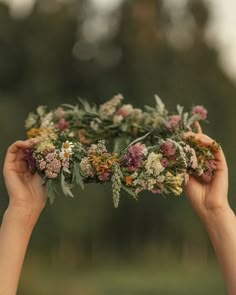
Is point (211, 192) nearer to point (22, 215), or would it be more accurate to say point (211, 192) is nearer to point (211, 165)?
point (211, 165)

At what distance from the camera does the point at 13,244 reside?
2752mm

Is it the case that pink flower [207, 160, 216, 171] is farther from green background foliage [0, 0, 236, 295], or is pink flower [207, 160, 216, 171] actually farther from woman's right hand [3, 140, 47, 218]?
green background foliage [0, 0, 236, 295]

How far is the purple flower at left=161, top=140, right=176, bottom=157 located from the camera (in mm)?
2918

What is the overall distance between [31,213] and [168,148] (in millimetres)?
509

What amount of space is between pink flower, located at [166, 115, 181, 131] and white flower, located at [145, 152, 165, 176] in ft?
1.79

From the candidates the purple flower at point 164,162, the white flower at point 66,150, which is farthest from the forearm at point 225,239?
the white flower at point 66,150

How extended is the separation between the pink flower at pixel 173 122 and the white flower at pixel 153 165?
0.54m

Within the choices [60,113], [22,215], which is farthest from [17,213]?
[60,113]

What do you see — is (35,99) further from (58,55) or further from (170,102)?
(170,102)

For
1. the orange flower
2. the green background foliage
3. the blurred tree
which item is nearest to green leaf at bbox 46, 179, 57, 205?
the orange flower

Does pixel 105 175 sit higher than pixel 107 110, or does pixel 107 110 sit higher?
pixel 107 110

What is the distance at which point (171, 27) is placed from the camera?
15914 millimetres

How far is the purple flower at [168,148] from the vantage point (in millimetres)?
2918

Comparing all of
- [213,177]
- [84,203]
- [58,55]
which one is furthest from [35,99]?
[213,177]
